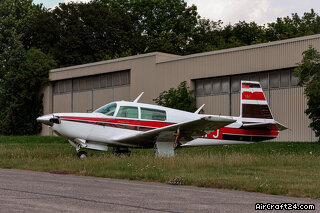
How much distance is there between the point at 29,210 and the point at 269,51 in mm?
25610

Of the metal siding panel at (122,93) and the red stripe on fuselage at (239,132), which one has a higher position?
the metal siding panel at (122,93)

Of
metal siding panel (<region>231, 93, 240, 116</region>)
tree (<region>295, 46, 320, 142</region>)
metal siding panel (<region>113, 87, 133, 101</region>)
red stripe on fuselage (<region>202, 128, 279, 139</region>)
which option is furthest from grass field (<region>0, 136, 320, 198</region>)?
metal siding panel (<region>113, 87, 133, 101</region>)

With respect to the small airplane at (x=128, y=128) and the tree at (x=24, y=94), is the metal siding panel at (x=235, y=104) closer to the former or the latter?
the small airplane at (x=128, y=128)

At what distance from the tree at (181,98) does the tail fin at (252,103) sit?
13.3 metres

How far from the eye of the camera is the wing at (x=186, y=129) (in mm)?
16844

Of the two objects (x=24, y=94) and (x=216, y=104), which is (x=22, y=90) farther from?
(x=216, y=104)

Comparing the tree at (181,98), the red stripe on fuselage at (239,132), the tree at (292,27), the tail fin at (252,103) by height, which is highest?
the tree at (292,27)

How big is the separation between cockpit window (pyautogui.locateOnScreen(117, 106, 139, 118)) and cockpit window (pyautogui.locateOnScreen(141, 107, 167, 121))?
0.27m

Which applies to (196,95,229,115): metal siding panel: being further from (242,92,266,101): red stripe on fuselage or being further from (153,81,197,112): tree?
(242,92,266,101): red stripe on fuselage

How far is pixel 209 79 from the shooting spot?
1369 inches

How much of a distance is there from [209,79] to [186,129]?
1733 centimetres

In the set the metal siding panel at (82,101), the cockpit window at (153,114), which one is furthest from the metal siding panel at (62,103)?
the cockpit window at (153,114)

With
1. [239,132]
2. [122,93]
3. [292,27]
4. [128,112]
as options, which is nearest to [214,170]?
[128,112]

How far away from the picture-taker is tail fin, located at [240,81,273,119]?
70.1 ft
